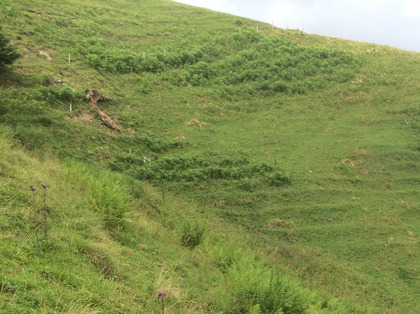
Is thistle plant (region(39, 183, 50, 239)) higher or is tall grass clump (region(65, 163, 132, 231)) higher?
thistle plant (region(39, 183, 50, 239))

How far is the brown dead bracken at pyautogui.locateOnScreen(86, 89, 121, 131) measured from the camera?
56.7 ft

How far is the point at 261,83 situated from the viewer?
27.1m

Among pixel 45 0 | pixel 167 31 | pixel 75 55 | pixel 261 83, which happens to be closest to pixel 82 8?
pixel 45 0

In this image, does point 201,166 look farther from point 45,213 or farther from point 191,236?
point 45,213

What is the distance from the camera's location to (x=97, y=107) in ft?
58.5

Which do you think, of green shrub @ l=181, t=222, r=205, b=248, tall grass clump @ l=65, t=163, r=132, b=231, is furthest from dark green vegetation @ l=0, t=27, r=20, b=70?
green shrub @ l=181, t=222, r=205, b=248

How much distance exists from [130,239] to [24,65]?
605 inches

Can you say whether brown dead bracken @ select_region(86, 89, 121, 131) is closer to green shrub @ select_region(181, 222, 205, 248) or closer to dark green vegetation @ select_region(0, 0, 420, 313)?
dark green vegetation @ select_region(0, 0, 420, 313)

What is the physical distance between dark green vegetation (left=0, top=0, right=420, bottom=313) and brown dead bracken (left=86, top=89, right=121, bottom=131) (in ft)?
1.28

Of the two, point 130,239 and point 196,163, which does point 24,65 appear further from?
point 130,239

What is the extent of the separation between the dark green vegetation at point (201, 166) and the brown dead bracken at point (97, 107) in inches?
15.4

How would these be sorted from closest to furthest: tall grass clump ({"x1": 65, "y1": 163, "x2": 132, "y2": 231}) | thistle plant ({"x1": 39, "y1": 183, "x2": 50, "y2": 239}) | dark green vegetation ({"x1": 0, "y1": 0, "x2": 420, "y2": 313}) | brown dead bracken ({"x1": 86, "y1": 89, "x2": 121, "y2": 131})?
thistle plant ({"x1": 39, "y1": 183, "x2": 50, "y2": 239}) < dark green vegetation ({"x1": 0, "y1": 0, "x2": 420, "y2": 313}) < tall grass clump ({"x1": 65, "y1": 163, "x2": 132, "y2": 231}) < brown dead bracken ({"x1": 86, "y1": 89, "x2": 121, "y2": 131})

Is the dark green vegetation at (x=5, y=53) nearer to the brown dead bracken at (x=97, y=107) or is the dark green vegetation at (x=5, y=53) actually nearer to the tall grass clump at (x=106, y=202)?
the brown dead bracken at (x=97, y=107)

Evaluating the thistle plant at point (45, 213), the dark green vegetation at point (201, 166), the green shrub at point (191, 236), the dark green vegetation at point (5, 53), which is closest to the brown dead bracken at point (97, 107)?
the dark green vegetation at point (201, 166)
